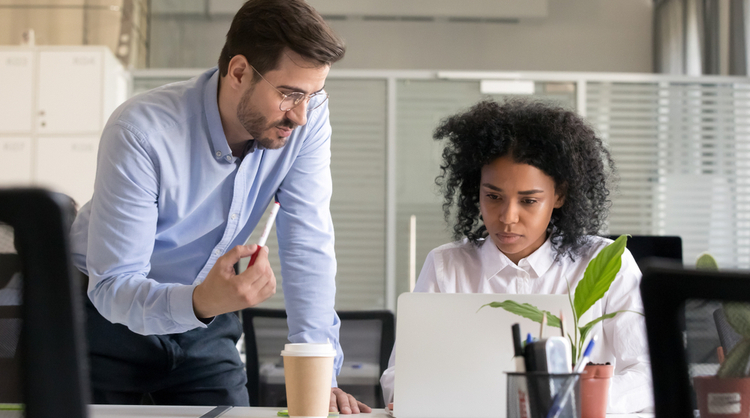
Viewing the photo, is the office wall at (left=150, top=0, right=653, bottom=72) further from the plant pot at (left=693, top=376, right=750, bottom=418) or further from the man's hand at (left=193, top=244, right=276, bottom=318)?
the plant pot at (left=693, top=376, right=750, bottom=418)

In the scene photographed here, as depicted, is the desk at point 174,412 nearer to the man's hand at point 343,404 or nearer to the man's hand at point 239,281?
the man's hand at point 343,404

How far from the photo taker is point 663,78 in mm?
4020

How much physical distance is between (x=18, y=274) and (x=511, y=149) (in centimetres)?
132

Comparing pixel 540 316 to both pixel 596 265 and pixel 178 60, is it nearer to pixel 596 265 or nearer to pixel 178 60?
pixel 596 265

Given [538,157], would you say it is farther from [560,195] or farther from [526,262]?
[526,262]

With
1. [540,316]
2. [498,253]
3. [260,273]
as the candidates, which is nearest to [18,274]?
[260,273]

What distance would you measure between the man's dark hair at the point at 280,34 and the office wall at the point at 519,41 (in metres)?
3.57

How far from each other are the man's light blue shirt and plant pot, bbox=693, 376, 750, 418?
0.82 meters

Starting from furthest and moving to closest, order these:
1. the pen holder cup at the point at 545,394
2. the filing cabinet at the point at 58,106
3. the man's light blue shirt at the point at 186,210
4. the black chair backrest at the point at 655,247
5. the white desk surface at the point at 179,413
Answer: the filing cabinet at the point at 58,106 → the black chair backrest at the point at 655,247 → the man's light blue shirt at the point at 186,210 → the white desk surface at the point at 179,413 → the pen holder cup at the point at 545,394

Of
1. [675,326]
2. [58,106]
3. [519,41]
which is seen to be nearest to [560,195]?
[675,326]

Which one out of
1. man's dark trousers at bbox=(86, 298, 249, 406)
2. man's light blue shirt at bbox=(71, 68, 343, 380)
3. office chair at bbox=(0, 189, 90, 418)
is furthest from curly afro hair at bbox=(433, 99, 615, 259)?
office chair at bbox=(0, 189, 90, 418)

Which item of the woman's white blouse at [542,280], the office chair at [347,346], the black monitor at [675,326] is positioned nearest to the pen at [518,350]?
the black monitor at [675,326]

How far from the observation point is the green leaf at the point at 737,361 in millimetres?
529

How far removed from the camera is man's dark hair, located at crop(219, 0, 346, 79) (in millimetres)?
1285
